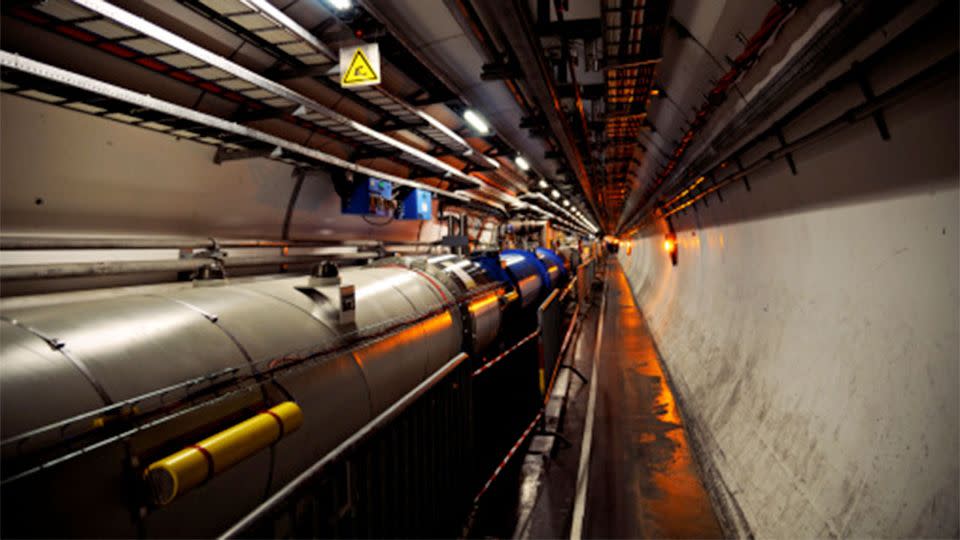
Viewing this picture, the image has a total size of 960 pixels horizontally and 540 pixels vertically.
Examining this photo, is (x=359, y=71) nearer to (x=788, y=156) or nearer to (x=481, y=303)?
(x=481, y=303)

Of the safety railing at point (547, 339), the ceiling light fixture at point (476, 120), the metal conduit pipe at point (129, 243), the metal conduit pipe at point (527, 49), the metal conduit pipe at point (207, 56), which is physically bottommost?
the safety railing at point (547, 339)

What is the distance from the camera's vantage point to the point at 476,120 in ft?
16.2

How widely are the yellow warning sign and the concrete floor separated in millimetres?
3396

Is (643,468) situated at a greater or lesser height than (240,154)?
lesser

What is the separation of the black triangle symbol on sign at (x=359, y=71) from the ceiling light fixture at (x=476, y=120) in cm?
184

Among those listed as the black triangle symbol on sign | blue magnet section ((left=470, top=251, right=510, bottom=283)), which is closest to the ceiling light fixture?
blue magnet section ((left=470, top=251, right=510, bottom=283))

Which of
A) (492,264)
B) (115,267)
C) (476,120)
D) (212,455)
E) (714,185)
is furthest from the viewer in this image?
(492,264)

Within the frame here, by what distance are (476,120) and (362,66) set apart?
2.11 meters

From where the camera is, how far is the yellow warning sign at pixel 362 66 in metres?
2.95

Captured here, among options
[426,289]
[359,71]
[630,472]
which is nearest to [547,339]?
[630,472]

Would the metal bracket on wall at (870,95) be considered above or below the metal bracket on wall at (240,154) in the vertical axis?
below

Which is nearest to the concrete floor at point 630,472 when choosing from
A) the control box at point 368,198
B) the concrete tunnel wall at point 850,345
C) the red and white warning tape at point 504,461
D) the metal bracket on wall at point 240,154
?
the concrete tunnel wall at point 850,345

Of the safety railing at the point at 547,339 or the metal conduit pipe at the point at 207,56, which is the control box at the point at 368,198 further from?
the safety railing at the point at 547,339

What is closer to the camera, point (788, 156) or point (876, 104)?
point (876, 104)
